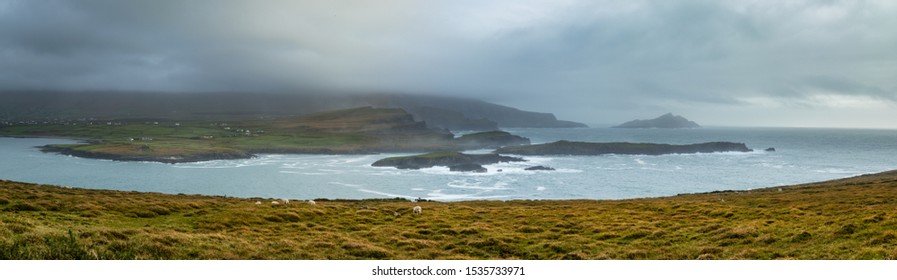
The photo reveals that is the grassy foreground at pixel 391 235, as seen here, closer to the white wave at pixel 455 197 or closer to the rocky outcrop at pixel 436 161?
the white wave at pixel 455 197

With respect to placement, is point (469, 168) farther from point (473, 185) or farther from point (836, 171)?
point (836, 171)

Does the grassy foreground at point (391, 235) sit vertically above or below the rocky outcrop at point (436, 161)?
above

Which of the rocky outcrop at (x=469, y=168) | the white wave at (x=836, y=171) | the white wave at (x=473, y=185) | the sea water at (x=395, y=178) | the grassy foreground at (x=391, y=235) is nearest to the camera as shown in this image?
the grassy foreground at (x=391, y=235)

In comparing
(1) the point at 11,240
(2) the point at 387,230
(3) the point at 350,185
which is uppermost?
(1) the point at 11,240

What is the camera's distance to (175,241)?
1889 centimetres

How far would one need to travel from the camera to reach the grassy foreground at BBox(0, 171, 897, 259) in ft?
58.1

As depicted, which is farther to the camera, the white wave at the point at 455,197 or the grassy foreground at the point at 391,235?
the white wave at the point at 455,197

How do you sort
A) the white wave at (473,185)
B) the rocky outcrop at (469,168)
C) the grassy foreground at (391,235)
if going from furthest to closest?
1. the rocky outcrop at (469,168)
2. the white wave at (473,185)
3. the grassy foreground at (391,235)

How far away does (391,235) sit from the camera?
26156 millimetres

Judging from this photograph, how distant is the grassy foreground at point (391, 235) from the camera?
58.1ft

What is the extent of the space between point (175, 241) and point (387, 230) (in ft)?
39.0

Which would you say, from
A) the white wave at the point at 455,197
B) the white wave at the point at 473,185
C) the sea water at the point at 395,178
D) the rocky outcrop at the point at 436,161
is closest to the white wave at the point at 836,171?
the sea water at the point at 395,178
